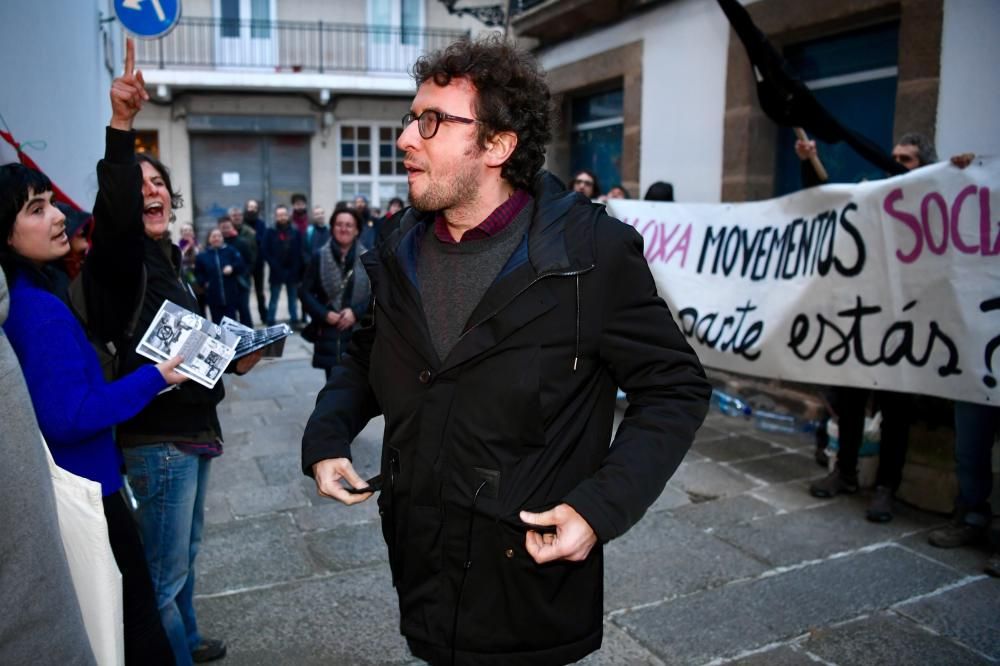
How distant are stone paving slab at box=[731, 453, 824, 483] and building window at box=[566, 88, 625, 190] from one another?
419cm

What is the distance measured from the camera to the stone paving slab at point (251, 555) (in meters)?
3.68

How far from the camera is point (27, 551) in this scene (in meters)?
1.56

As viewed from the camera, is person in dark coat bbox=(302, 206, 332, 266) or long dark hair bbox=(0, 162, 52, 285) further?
person in dark coat bbox=(302, 206, 332, 266)

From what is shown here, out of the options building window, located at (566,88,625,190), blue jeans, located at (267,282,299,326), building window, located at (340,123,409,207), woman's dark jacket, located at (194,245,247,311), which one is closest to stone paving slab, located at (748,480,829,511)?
building window, located at (566,88,625,190)

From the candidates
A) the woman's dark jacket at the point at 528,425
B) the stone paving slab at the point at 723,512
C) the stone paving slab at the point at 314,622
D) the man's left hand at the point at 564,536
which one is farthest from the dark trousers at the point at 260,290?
the man's left hand at the point at 564,536

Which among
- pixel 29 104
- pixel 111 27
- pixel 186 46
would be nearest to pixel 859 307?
pixel 29 104

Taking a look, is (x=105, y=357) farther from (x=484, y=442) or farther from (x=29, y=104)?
(x=29, y=104)

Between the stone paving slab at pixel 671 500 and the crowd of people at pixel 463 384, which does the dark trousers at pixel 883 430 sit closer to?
the stone paving slab at pixel 671 500

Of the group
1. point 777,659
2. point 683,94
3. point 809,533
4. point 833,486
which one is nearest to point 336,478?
point 777,659

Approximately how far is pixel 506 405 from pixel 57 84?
200 inches

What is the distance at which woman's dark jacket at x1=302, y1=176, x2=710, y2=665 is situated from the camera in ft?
5.74

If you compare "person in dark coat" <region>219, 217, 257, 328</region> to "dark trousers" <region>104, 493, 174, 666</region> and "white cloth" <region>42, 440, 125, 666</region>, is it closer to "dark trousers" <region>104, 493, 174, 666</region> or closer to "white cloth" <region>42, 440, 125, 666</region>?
"dark trousers" <region>104, 493, 174, 666</region>

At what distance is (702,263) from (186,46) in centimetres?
1651

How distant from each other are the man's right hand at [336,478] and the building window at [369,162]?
→ 18492 mm
